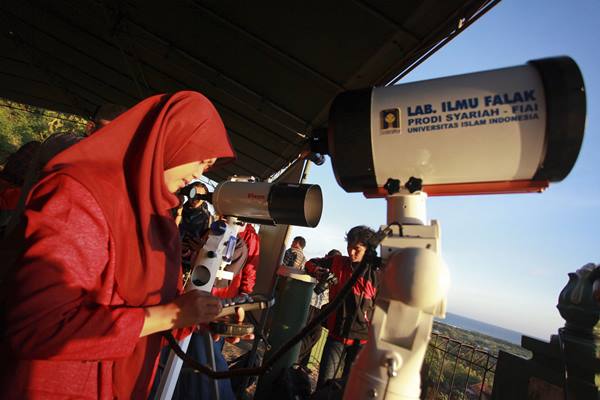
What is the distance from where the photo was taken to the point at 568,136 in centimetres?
78

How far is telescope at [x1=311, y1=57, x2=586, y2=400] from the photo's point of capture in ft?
2.28

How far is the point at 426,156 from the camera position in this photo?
0.89m

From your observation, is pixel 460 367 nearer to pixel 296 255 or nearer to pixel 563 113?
pixel 296 255

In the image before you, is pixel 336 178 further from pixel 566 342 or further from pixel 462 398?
pixel 462 398

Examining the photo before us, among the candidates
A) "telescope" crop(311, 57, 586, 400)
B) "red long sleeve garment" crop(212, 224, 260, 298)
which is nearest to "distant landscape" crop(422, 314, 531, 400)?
"red long sleeve garment" crop(212, 224, 260, 298)

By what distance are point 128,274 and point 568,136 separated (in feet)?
4.04

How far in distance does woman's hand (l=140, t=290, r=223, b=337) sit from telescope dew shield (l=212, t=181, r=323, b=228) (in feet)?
2.50

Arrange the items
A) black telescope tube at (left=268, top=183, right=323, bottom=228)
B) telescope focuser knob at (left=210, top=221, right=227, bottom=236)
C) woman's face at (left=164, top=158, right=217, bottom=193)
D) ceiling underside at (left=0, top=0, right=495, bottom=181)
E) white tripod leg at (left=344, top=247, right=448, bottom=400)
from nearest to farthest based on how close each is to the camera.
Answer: white tripod leg at (left=344, top=247, right=448, bottom=400) → woman's face at (left=164, top=158, right=217, bottom=193) → black telescope tube at (left=268, top=183, right=323, bottom=228) → telescope focuser knob at (left=210, top=221, right=227, bottom=236) → ceiling underside at (left=0, top=0, right=495, bottom=181)

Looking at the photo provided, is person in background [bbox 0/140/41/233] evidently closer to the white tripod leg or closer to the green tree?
the white tripod leg

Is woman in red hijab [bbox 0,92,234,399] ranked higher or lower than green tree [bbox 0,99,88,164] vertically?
lower

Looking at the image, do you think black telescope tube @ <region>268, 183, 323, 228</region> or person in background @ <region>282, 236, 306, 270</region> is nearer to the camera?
black telescope tube @ <region>268, 183, 323, 228</region>

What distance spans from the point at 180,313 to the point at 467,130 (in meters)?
0.97

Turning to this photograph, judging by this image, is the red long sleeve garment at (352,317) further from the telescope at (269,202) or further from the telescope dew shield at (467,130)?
the telescope dew shield at (467,130)

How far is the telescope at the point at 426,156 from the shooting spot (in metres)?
0.69
